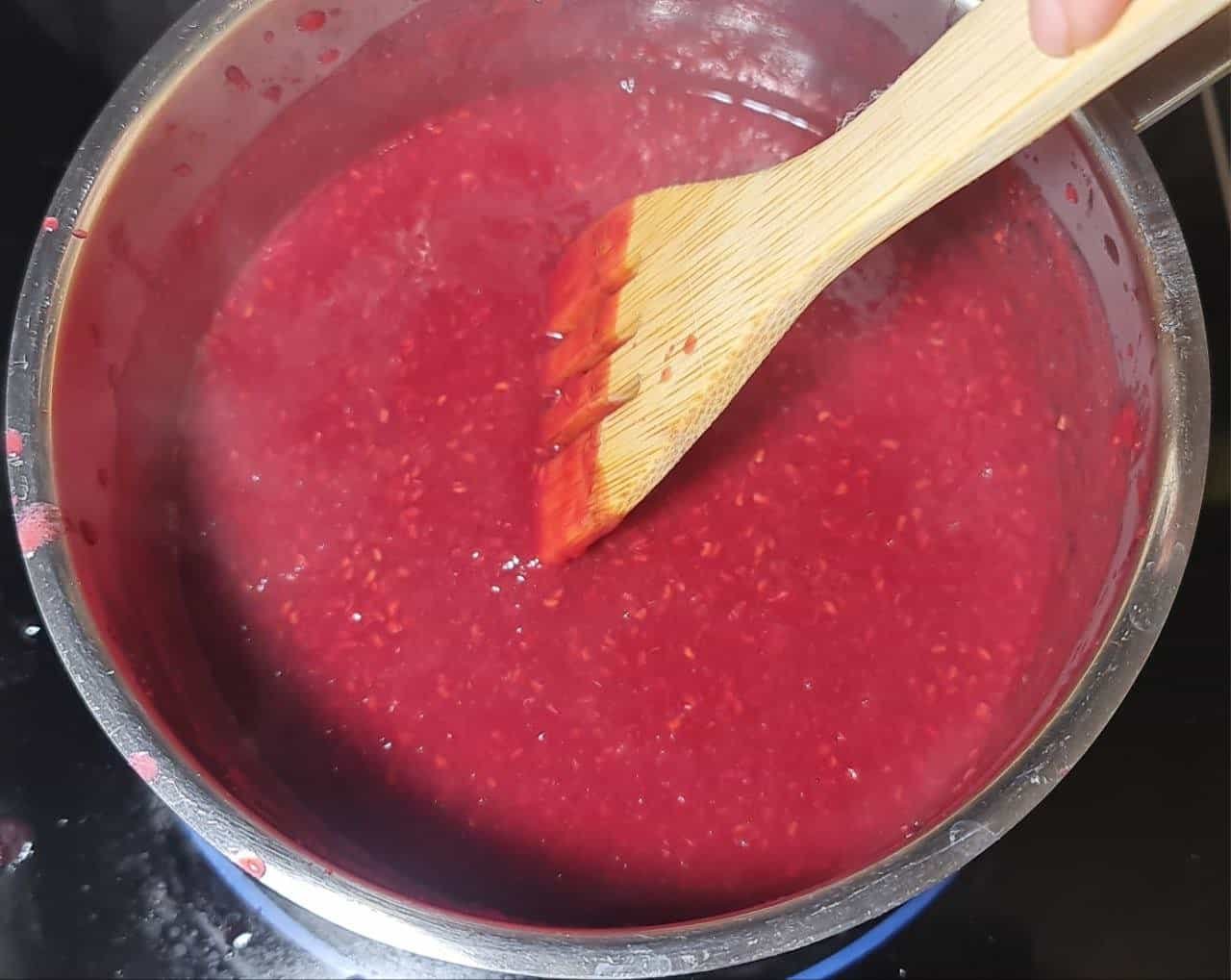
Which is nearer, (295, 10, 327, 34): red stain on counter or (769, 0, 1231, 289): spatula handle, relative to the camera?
(769, 0, 1231, 289): spatula handle

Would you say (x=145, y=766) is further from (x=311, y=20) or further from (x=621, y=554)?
(x=311, y=20)

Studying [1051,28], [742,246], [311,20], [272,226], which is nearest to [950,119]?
[1051,28]

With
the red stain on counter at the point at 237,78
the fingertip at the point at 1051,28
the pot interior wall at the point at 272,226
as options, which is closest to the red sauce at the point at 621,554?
the pot interior wall at the point at 272,226

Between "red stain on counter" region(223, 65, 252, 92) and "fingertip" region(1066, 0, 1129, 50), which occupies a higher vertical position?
"red stain on counter" region(223, 65, 252, 92)

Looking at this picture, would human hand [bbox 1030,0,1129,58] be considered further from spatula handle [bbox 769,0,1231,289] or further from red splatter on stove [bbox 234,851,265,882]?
red splatter on stove [bbox 234,851,265,882]

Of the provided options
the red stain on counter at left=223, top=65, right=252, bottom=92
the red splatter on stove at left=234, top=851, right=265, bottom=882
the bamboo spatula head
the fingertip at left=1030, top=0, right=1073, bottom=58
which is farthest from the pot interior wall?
the fingertip at left=1030, top=0, right=1073, bottom=58

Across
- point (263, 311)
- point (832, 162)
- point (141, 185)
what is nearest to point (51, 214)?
point (141, 185)
